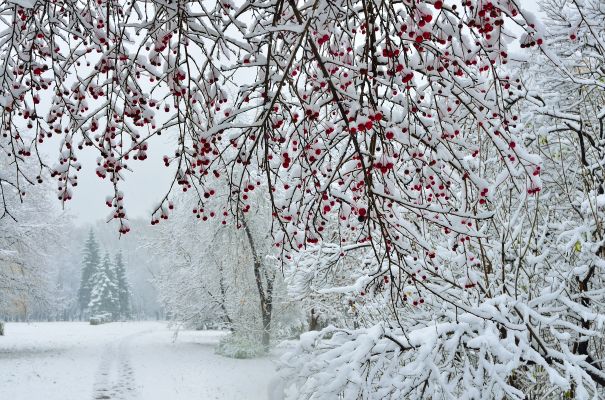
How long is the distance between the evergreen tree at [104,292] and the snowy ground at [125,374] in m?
35.6

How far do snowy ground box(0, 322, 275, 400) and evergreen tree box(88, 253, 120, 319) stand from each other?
35.6m

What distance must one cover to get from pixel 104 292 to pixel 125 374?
4348 cm

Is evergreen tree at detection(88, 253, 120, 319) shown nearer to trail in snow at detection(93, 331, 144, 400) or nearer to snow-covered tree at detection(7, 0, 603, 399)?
trail in snow at detection(93, 331, 144, 400)

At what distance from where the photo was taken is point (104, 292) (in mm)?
53438

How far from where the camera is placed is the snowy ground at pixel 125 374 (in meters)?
11.3

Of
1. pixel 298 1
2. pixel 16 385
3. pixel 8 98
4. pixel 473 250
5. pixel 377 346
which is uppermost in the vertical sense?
pixel 298 1

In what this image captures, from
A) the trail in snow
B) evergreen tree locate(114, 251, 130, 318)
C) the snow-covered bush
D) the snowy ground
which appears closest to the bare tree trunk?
the snow-covered bush

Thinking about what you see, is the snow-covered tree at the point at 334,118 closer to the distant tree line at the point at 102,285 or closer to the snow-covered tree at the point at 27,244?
the snow-covered tree at the point at 27,244

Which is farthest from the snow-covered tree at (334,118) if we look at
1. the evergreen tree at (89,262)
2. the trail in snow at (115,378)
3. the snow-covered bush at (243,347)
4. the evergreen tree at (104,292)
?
the evergreen tree at (89,262)

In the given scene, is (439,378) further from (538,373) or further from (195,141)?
(195,141)

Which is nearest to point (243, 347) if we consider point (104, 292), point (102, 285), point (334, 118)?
point (334, 118)

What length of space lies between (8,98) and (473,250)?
14.1ft

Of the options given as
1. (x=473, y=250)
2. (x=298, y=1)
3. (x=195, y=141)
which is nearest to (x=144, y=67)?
(x=195, y=141)

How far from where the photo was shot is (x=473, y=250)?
4945 mm
